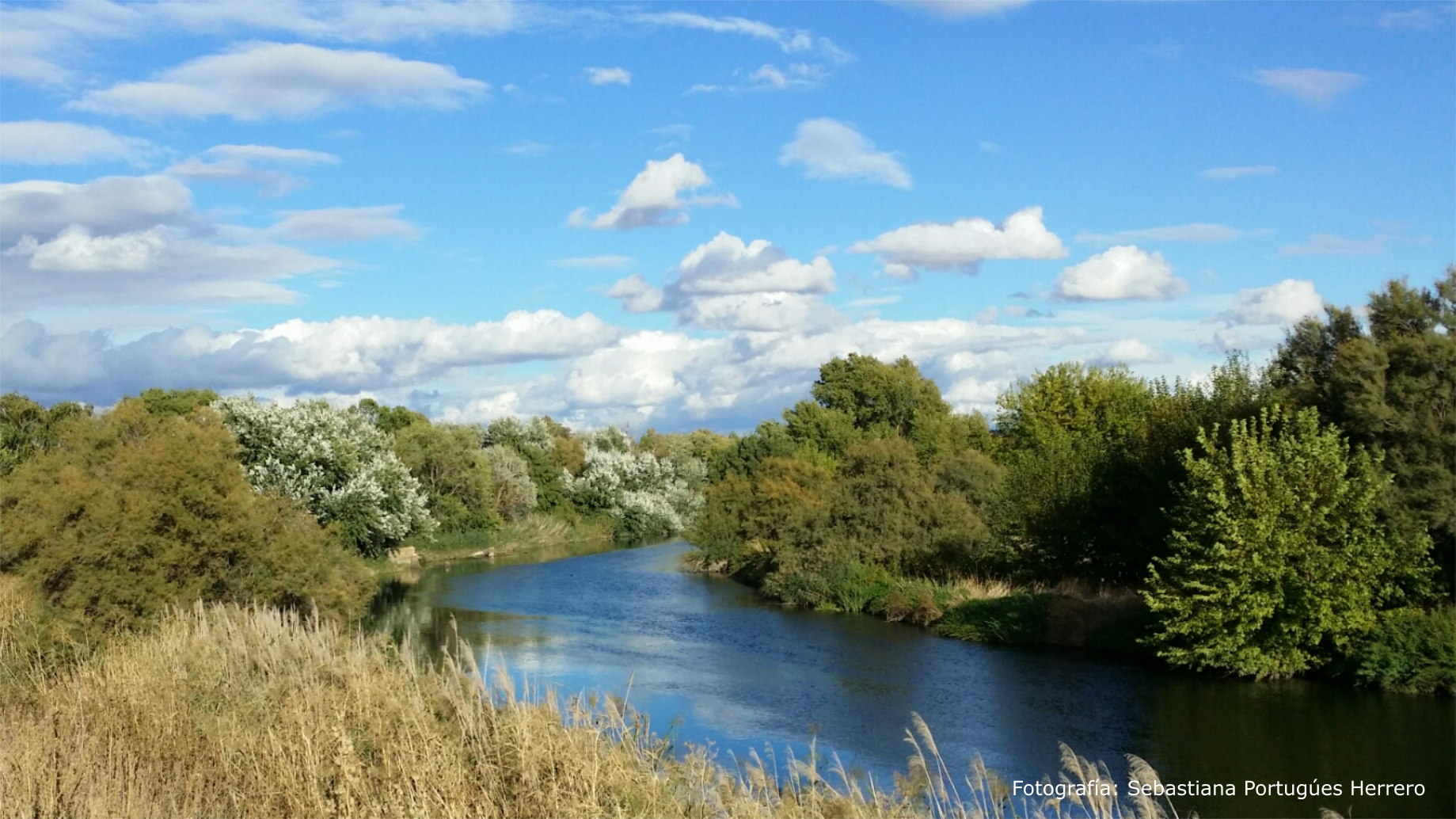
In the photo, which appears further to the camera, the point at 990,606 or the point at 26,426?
the point at 26,426

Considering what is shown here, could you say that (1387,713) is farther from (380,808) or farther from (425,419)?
(425,419)

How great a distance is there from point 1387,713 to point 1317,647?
315cm

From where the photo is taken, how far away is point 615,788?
363 inches

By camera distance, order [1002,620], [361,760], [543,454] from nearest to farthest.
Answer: [361,760]
[1002,620]
[543,454]

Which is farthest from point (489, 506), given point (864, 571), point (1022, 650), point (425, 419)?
point (1022, 650)

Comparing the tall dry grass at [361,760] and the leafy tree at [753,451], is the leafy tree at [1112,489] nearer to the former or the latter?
→ the tall dry grass at [361,760]

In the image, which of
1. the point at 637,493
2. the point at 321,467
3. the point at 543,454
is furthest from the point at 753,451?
the point at 321,467

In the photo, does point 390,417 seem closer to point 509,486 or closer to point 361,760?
point 509,486

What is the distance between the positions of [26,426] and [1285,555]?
41199 mm

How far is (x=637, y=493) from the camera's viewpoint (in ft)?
245

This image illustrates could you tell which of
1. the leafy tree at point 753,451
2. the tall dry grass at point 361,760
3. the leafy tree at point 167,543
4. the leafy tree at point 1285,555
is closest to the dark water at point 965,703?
the leafy tree at point 1285,555

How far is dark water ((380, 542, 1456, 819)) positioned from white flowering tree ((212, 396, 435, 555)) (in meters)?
8.73

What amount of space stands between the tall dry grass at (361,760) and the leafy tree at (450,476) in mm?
45788

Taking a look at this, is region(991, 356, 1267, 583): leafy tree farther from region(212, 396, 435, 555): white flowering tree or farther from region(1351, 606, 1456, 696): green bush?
region(212, 396, 435, 555): white flowering tree
